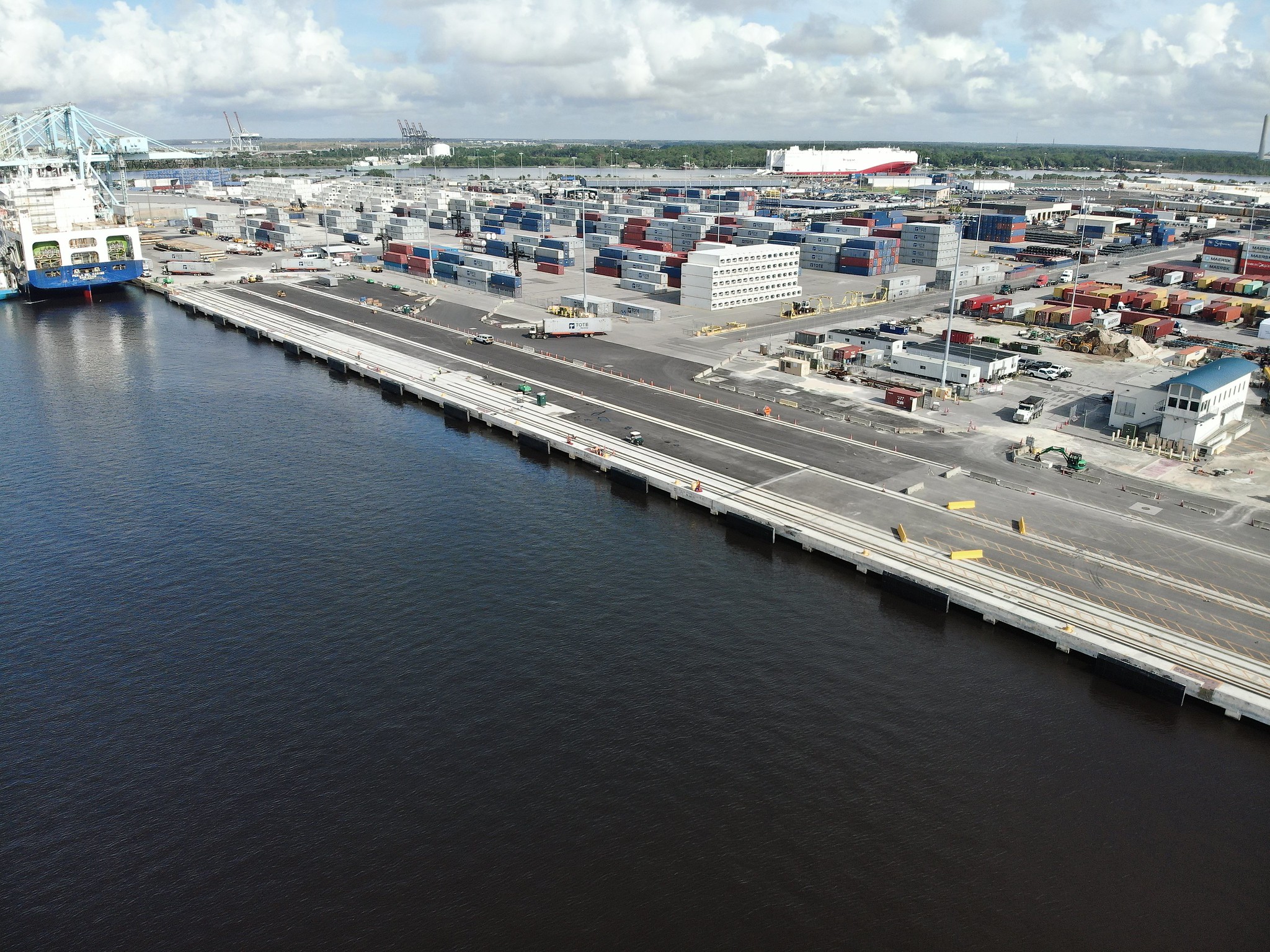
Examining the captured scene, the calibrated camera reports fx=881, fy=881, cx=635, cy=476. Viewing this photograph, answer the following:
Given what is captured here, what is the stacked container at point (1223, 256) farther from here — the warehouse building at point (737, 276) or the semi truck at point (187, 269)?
the semi truck at point (187, 269)

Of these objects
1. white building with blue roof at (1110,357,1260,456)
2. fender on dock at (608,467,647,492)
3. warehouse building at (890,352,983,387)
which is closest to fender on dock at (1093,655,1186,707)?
fender on dock at (608,467,647,492)

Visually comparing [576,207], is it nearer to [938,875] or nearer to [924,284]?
[924,284]

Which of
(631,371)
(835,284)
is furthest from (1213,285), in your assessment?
(631,371)

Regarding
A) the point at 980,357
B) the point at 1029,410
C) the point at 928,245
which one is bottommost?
the point at 1029,410

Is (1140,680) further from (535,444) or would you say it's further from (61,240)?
(61,240)

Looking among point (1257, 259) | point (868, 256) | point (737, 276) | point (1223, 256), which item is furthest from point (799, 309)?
point (1257, 259)

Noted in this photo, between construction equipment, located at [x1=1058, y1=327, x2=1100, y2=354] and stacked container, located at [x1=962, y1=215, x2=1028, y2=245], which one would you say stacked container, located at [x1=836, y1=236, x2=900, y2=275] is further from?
construction equipment, located at [x1=1058, y1=327, x2=1100, y2=354]
